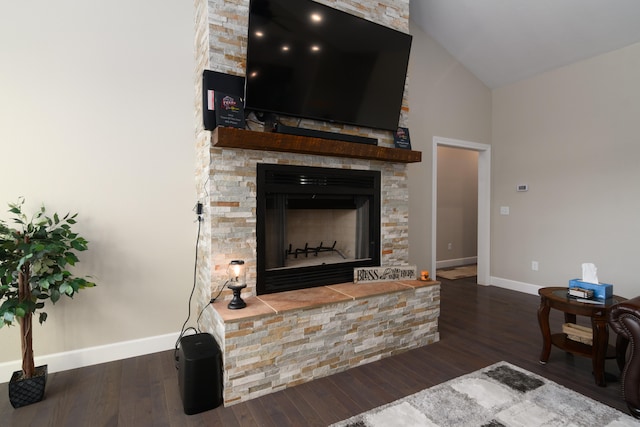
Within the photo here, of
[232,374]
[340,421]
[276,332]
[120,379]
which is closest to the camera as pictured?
[340,421]

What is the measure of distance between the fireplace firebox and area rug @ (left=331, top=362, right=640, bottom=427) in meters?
1.14

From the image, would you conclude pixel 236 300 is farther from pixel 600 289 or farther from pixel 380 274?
pixel 600 289

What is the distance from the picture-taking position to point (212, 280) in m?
2.37

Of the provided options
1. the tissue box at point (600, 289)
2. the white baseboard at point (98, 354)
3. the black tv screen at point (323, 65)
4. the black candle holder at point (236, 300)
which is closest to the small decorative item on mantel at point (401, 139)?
the black tv screen at point (323, 65)

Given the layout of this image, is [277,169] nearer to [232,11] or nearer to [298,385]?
[232,11]

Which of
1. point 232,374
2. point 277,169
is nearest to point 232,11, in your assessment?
point 277,169

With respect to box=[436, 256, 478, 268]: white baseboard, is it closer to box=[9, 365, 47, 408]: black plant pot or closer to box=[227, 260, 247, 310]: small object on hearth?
box=[227, 260, 247, 310]: small object on hearth

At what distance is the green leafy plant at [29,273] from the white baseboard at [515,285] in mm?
4955

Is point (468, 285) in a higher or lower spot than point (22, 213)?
lower

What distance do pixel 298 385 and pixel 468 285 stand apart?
3.56 m

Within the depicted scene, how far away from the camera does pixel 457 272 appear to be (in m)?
5.73

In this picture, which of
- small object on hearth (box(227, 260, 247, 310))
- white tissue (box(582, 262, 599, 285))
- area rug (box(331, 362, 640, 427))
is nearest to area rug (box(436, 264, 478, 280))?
white tissue (box(582, 262, 599, 285))

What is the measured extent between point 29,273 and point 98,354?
85 centimetres

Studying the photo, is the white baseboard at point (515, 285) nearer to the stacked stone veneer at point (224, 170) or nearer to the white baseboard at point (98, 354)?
the stacked stone veneer at point (224, 170)
